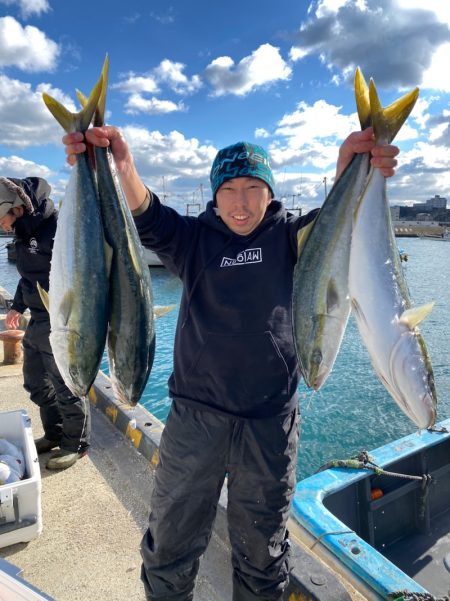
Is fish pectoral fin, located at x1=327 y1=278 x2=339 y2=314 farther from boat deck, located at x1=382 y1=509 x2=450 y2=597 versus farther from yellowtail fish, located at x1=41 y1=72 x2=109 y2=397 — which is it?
boat deck, located at x1=382 y1=509 x2=450 y2=597

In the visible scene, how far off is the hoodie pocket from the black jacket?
1992 mm

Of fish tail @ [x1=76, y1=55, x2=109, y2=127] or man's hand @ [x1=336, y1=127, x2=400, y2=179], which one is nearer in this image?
man's hand @ [x1=336, y1=127, x2=400, y2=179]

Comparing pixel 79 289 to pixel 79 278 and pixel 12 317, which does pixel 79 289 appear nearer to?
pixel 79 278

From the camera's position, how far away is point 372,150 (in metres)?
1.69

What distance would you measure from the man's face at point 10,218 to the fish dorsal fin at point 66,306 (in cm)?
200

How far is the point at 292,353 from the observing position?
222 cm

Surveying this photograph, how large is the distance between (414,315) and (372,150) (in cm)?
70

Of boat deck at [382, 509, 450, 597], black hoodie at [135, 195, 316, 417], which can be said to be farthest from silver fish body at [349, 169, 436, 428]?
boat deck at [382, 509, 450, 597]

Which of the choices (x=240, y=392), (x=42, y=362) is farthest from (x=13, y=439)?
(x=240, y=392)

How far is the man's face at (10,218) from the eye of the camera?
3299 mm

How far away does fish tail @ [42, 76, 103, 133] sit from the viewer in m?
1.79

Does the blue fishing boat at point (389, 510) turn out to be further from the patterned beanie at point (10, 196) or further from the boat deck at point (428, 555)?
the patterned beanie at point (10, 196)

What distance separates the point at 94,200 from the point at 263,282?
929mm

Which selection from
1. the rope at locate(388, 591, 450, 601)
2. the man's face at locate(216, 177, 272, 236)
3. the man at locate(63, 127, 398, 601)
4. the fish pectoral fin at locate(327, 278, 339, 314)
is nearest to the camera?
the fish pectoral fin at locate(327, 278, 339, 314)
